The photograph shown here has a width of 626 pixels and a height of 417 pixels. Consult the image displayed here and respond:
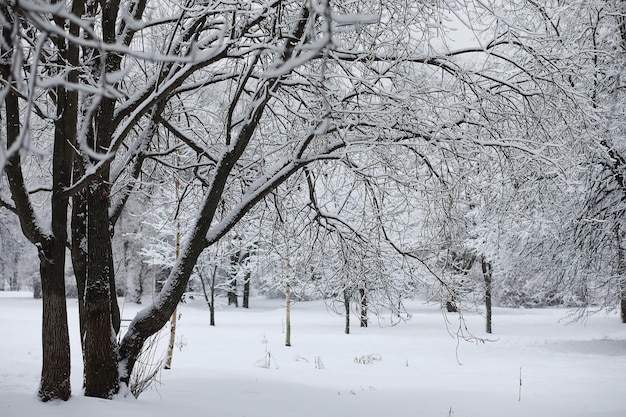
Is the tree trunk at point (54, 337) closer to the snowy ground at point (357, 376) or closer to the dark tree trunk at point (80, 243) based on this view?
the snowy ground at point (357, 376)

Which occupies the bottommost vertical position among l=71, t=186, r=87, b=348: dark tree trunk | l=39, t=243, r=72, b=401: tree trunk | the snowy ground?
the snowy ground

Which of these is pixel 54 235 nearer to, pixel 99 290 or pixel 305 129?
pixel 99 290

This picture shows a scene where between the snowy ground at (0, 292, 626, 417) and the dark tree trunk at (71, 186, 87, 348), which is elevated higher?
the dark tree trunk at (71, 186, 87, 348)

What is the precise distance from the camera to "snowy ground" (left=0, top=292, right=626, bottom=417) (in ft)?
17.6

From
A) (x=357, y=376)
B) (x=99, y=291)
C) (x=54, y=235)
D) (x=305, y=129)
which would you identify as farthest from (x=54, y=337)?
(x=357, y=376)

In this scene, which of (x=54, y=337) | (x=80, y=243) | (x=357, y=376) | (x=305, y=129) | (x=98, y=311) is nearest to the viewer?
(x=54, y=337)

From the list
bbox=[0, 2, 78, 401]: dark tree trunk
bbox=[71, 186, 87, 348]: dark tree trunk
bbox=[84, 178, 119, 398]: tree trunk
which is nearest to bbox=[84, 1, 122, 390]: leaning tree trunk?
bbox=[84, 178, 119, 398]: tree trunk

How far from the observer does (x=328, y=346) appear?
15.2m

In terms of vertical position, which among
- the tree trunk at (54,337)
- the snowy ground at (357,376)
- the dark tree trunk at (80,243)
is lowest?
the snowy ground at (357,376)

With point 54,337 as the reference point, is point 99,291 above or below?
above

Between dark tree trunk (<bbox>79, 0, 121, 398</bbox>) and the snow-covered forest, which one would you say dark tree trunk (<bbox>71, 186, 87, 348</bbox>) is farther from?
dark tree trunk (<bbox>79, 0, 121, 398</bbox>)

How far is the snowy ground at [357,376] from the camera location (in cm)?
536

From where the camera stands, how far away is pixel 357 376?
9.34 m

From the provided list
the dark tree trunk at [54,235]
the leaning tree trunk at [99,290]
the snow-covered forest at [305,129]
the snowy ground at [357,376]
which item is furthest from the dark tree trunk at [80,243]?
the snowy ground at [357,376]
